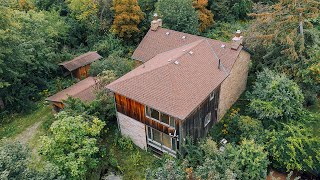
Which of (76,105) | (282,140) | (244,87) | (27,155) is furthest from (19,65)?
(282,140)

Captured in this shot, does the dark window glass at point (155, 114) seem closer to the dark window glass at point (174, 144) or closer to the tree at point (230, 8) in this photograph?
the dark window glass at point (174, 144)

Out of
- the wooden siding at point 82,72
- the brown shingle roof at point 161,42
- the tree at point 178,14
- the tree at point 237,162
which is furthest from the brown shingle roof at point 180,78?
the wooden siding at point 82,72

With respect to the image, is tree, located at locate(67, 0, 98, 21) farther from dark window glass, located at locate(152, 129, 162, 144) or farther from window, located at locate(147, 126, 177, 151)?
dark window glass, located at locate(152, 129, 162, 144)

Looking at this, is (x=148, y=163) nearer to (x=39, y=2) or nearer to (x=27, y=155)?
(x=27, y=155)

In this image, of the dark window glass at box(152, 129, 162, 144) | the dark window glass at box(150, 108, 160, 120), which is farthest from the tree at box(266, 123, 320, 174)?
the dark window glass at box(150, 108, 160, 120)

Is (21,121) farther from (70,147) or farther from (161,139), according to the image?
(161,139)
